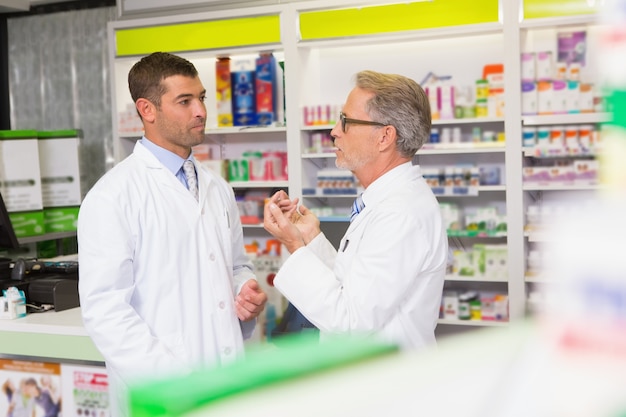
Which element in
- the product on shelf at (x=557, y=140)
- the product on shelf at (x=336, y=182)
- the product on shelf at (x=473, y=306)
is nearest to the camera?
the product on shelf at (x=557, y=140)

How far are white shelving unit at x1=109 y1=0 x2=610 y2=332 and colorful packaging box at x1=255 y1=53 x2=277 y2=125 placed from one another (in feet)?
0.37

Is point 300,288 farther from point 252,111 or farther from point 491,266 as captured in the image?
point 252,111

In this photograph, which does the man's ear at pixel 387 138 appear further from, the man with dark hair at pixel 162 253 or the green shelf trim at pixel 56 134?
the green shelf trim at pixel 56 134

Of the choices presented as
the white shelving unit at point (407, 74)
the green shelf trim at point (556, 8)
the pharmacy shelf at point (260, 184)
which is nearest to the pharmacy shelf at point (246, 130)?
the white shelving unit at point (407, 74)

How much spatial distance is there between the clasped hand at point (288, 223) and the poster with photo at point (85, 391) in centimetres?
123

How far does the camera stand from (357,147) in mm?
2283

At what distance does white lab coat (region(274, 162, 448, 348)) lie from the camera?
6.50 feet

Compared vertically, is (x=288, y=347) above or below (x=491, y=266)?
above

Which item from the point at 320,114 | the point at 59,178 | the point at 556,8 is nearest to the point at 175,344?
the point at 320,114

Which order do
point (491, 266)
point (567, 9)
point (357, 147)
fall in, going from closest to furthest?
point (357, 147) < point (567, 9) < point (491, 266)

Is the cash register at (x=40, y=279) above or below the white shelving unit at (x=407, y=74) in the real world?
below

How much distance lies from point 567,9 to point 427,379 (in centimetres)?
482

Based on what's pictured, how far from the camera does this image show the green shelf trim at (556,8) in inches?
187

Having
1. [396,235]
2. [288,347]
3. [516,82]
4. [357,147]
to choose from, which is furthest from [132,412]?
[516,82]
